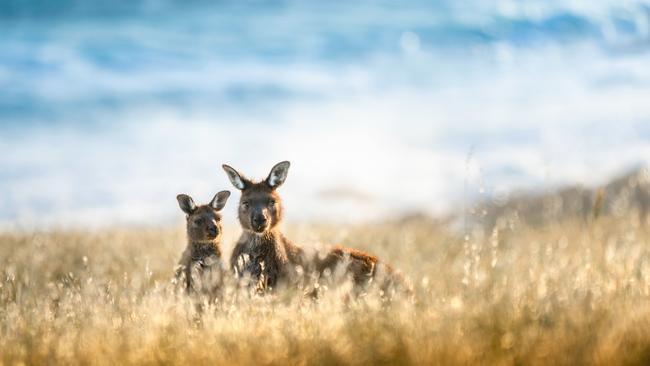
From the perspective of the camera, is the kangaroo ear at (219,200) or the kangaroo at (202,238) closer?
the kangaroo at (202,238)

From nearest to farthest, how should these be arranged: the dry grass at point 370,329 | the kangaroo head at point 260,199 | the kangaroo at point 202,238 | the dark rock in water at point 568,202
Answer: the dry grass at point 370,329, the kangaroo head at point 260,199, the kangaroo at point 202,238, the dark rock in water at point 568,202

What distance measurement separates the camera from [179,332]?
7.14 meters

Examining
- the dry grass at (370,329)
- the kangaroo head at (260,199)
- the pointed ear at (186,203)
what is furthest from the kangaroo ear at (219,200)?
the dry grass at (370,329)

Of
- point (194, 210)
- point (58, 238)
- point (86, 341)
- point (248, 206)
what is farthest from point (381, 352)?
point (58, 238)

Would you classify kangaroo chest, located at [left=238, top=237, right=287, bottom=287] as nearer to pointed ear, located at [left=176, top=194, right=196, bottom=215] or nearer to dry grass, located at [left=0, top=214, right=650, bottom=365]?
dry grass, located at [left=0, top=214, right=650, bottom=365]

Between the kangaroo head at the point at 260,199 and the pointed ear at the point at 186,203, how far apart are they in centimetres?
60

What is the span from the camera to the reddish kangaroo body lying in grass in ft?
28.8

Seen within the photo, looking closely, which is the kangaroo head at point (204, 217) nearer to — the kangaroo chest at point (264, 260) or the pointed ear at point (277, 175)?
the kangaroo chest at point (264, 260)

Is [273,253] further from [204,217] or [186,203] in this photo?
[186,203]

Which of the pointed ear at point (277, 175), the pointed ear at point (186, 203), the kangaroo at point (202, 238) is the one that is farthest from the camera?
the pointed ear at point (186, 203)

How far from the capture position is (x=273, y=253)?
Answer: 8867 mm

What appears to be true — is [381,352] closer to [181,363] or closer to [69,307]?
[181,363]

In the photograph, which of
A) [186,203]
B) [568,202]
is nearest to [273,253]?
[186,203]

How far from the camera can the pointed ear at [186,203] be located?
31.0ft
